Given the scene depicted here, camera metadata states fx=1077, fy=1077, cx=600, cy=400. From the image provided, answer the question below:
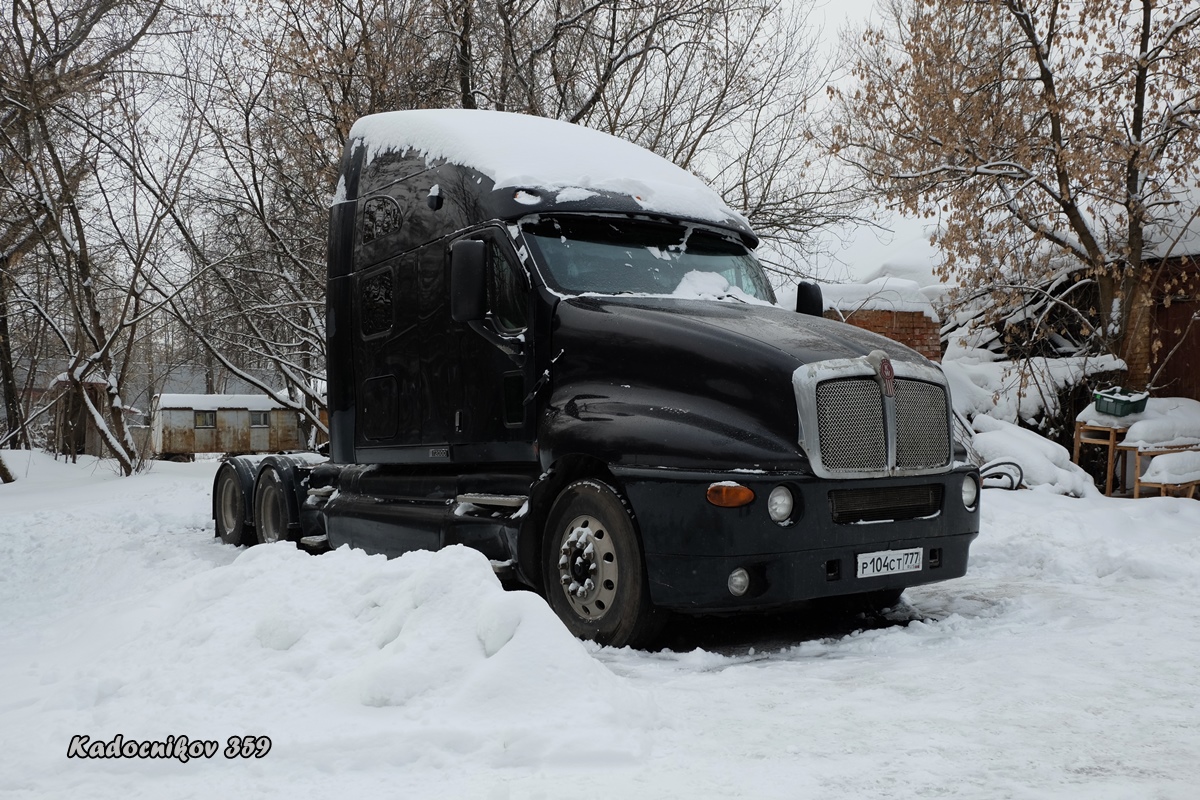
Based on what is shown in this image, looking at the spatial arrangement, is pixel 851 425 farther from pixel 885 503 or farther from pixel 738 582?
pixel 738 582

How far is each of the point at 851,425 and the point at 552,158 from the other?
9.12 feet

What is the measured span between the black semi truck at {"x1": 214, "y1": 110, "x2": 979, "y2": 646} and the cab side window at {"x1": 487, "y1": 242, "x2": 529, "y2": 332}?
2 cm

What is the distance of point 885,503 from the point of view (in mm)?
5809

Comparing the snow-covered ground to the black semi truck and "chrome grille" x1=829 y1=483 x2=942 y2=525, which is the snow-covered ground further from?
"chrome grille" x1=829 y1=483 x2=942 y2=525

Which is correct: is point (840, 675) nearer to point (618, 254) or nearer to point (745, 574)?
point (745, 574)

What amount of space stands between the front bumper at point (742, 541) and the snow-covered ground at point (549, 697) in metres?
0.34

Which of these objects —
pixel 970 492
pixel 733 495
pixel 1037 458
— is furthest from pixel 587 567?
pixel 1037 458

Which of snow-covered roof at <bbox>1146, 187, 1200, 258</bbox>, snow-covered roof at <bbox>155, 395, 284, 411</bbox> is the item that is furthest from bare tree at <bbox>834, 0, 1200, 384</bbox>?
snow-covered roof at <bbox>155, 395, 284, 411</bbox>

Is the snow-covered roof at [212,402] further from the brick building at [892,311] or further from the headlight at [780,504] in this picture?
the headlight at [780,504]

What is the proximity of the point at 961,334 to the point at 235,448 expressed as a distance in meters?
28.0

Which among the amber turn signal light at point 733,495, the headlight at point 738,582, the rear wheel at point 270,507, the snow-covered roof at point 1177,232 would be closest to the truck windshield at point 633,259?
the amber turn signal light at point 733,495

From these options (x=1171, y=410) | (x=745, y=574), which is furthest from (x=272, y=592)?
(x=1171, y=410)

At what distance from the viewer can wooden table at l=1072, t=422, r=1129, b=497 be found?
503 inches

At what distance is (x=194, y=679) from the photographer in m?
4.26
